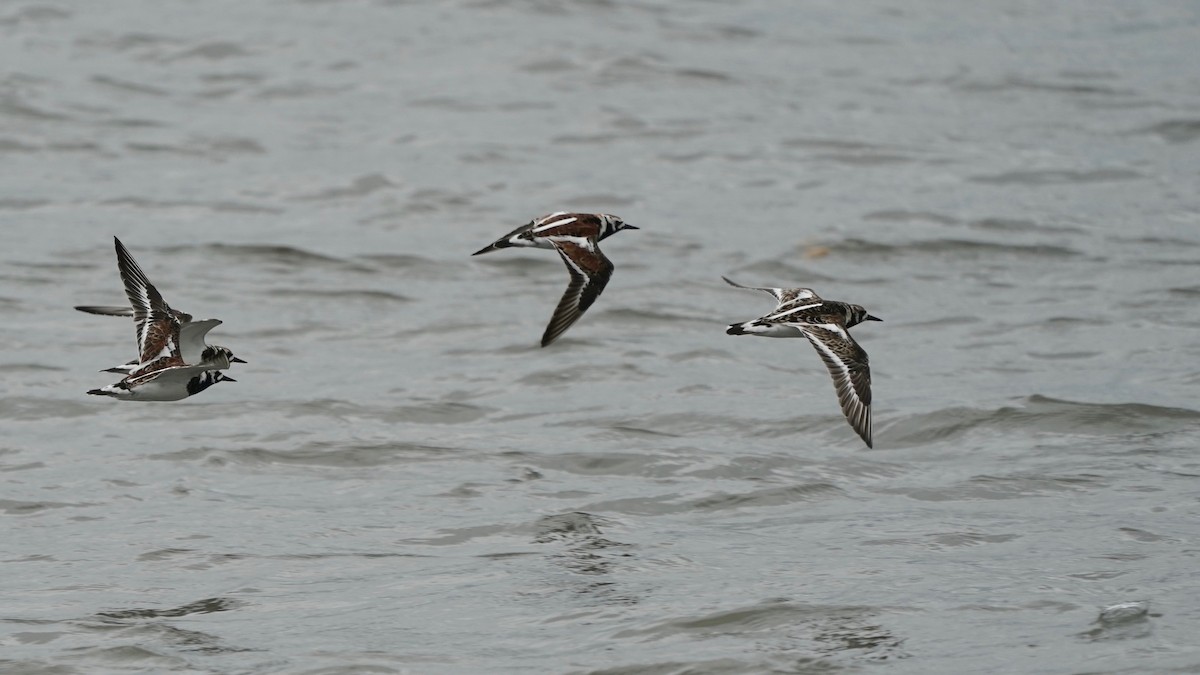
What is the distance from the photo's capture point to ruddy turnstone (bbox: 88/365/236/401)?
30.4 feet

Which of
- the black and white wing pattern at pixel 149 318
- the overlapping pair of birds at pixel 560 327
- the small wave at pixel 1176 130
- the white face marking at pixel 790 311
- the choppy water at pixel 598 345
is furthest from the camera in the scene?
the small wave at pixel 1176 130

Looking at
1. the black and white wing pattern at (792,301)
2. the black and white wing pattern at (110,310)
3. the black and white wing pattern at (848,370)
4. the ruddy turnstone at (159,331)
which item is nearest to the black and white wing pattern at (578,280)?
the black and white wing pattern at (792,301)

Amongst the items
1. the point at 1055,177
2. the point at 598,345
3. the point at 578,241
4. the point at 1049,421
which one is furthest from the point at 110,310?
the point at 1055,177

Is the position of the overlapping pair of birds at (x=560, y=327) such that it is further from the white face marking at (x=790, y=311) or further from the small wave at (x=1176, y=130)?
the small wave at (x=1176, y=130)

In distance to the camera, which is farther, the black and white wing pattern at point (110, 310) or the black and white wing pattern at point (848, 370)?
the black and white wing pattern at point (110, 310)

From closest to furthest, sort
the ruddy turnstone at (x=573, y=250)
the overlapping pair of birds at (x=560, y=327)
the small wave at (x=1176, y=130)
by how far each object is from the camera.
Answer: the overlapping pair of birds at (x=560, y=327) → the ruddy turnstone at (x=573, y=250) → the small wave at (x=1176, y=130)

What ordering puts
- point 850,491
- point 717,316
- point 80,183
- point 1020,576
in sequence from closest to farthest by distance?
point 1020,576, point 850,491, point 717,316, point 80,183

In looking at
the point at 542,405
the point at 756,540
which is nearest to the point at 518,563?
the point at 756,540

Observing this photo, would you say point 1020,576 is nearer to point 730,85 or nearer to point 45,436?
point 45,436

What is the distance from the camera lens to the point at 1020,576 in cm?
941

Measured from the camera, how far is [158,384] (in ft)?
30.7

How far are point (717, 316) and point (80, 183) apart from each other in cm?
727

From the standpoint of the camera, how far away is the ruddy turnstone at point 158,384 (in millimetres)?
9258

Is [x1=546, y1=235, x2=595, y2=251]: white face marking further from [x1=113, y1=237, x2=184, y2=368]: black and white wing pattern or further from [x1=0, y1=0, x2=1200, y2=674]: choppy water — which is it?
[x1=113, y1=237, x2=184, y2=368]: black and white wing pattern
